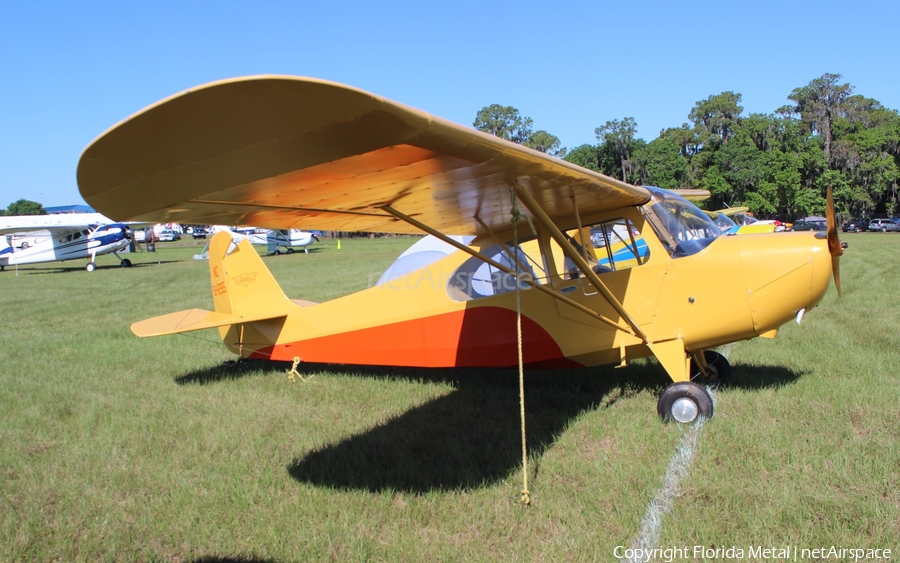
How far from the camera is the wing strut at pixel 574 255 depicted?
394cm

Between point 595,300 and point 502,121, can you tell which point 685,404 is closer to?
point 595,300

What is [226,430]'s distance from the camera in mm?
5379

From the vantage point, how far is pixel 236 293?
7348 millimetres

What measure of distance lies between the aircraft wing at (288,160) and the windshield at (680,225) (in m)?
1.40

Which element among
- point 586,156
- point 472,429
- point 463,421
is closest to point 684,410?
point 472,429

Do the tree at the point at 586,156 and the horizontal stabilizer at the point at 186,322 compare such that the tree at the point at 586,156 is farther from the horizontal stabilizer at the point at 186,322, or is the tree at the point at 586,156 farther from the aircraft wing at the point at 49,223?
the horizontal stabilizer at the point at 186,322

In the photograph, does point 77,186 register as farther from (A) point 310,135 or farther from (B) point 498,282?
(B) point 498,282

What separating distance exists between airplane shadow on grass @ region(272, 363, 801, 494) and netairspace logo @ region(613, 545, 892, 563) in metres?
1.23

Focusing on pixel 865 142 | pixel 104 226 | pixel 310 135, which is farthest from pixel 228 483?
pixel 865 142

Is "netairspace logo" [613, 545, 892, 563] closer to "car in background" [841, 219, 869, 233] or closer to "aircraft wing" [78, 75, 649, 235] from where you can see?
"aircraft wing" [78, 75, 649, 235]

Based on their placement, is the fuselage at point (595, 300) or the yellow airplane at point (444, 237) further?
the fuselage at point (595, 300)

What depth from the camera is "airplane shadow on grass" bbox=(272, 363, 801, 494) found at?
4.34 metres

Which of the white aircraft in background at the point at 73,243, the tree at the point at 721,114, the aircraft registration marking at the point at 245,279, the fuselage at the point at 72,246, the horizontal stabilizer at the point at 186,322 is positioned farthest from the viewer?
the tree at the point at 721,114

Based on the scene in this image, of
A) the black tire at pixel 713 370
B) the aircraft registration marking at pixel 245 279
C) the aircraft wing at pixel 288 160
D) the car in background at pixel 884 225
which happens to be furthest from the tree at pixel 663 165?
the aircraft wing at pixel 288 160
